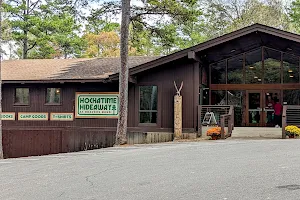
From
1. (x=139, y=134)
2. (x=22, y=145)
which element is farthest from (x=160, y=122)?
(x=22, y=145)

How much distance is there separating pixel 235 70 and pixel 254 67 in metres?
0.95

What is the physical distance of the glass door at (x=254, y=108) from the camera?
64.6 feet

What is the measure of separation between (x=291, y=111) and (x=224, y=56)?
4.27 meters

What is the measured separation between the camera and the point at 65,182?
723 cm

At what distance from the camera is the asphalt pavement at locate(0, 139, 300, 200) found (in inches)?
236

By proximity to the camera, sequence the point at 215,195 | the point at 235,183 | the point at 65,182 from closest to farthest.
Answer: the point at 215,195 < the point at 235,183 < the point at 65,182

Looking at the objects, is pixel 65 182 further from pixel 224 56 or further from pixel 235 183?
pixel 224 56

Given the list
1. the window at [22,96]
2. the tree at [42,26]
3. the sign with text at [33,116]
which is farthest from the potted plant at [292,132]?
the tree at [42,26]

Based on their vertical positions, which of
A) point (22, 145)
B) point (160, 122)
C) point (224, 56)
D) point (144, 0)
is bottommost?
point (22, 145)

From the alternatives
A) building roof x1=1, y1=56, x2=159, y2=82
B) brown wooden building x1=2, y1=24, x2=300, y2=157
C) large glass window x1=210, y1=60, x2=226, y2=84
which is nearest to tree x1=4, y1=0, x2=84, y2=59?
building roof x1=1, y1=56, x2=159, y2=82

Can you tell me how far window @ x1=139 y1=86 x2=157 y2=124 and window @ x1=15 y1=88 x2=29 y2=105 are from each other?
19.9ft

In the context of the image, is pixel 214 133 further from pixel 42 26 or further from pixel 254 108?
pixel 42 26

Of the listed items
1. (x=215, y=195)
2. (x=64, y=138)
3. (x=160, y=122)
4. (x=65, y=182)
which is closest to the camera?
(x=215, y=195)

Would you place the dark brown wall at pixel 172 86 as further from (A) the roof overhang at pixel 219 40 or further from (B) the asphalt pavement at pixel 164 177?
(B) the asphalt pavement at pixel 164 177
